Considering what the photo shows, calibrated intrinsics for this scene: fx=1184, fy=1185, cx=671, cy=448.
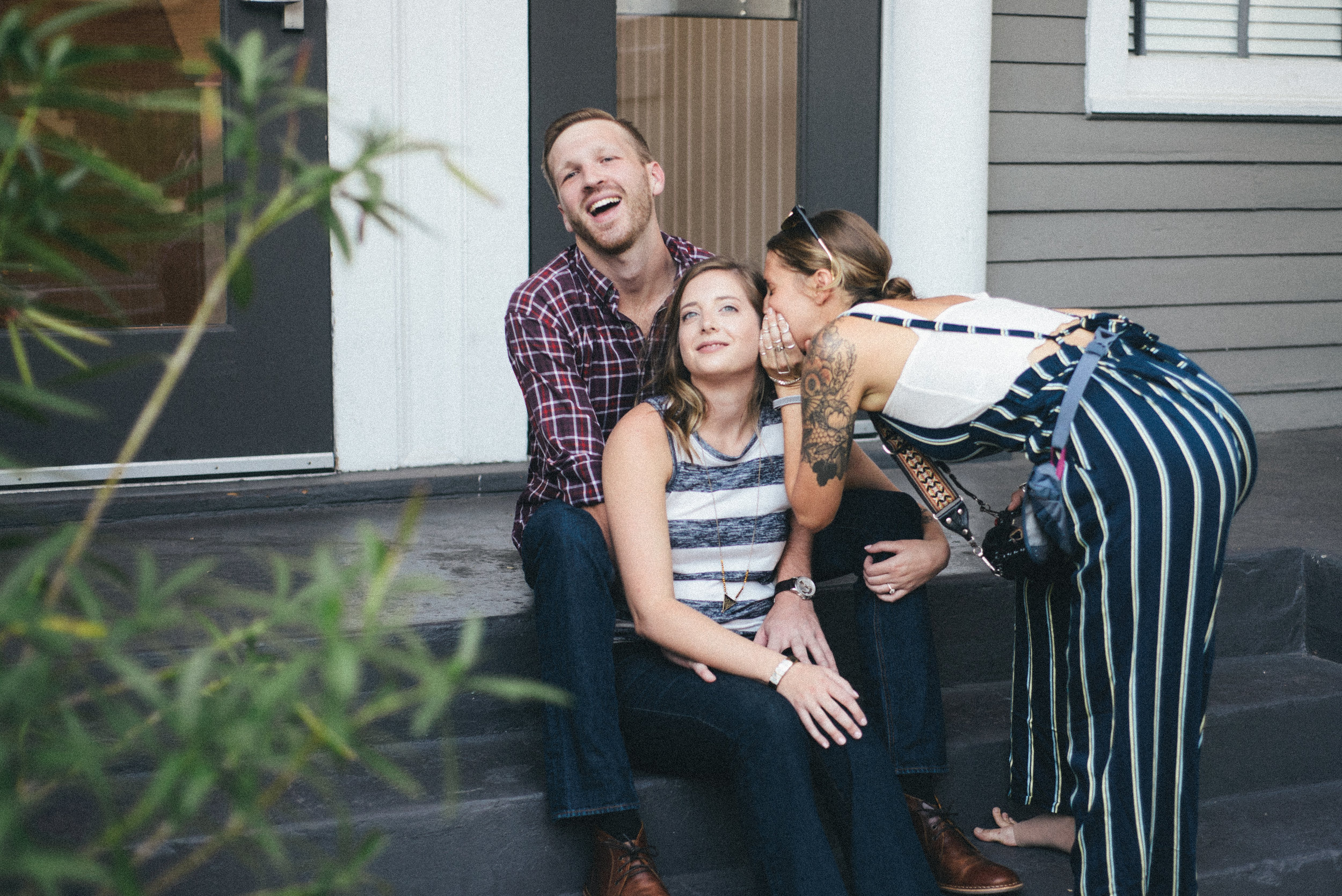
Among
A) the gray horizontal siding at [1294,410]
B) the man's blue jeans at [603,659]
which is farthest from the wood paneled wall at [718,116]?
the man's blue jeans at [603,659]

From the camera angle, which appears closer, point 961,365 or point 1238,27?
point 961,365

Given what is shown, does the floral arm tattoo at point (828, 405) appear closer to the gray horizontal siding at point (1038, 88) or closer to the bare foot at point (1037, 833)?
the bare foot at point (1037, 833)

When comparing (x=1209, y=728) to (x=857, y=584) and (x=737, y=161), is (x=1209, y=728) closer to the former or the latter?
(x=857, y=584)

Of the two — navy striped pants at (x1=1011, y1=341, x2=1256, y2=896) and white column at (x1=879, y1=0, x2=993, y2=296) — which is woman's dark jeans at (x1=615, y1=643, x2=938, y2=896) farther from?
white column at (x1=879, y1=0, x2=993, y2=296)

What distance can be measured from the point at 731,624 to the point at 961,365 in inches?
24.6

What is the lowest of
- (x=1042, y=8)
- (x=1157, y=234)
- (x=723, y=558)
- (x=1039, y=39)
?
(x=723, y=558)

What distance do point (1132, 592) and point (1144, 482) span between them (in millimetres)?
172

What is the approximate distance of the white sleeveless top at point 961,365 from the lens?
1880 millimetres

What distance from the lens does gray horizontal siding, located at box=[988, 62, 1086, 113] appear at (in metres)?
3.88

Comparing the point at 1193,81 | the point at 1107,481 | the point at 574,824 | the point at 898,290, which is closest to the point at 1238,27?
the point at 1193,81

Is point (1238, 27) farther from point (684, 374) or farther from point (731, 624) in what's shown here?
point (731, 624)

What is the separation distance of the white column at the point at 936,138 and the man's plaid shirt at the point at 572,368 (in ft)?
4.60

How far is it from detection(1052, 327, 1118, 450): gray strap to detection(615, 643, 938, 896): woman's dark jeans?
1.82 ft

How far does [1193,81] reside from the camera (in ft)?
13.4
